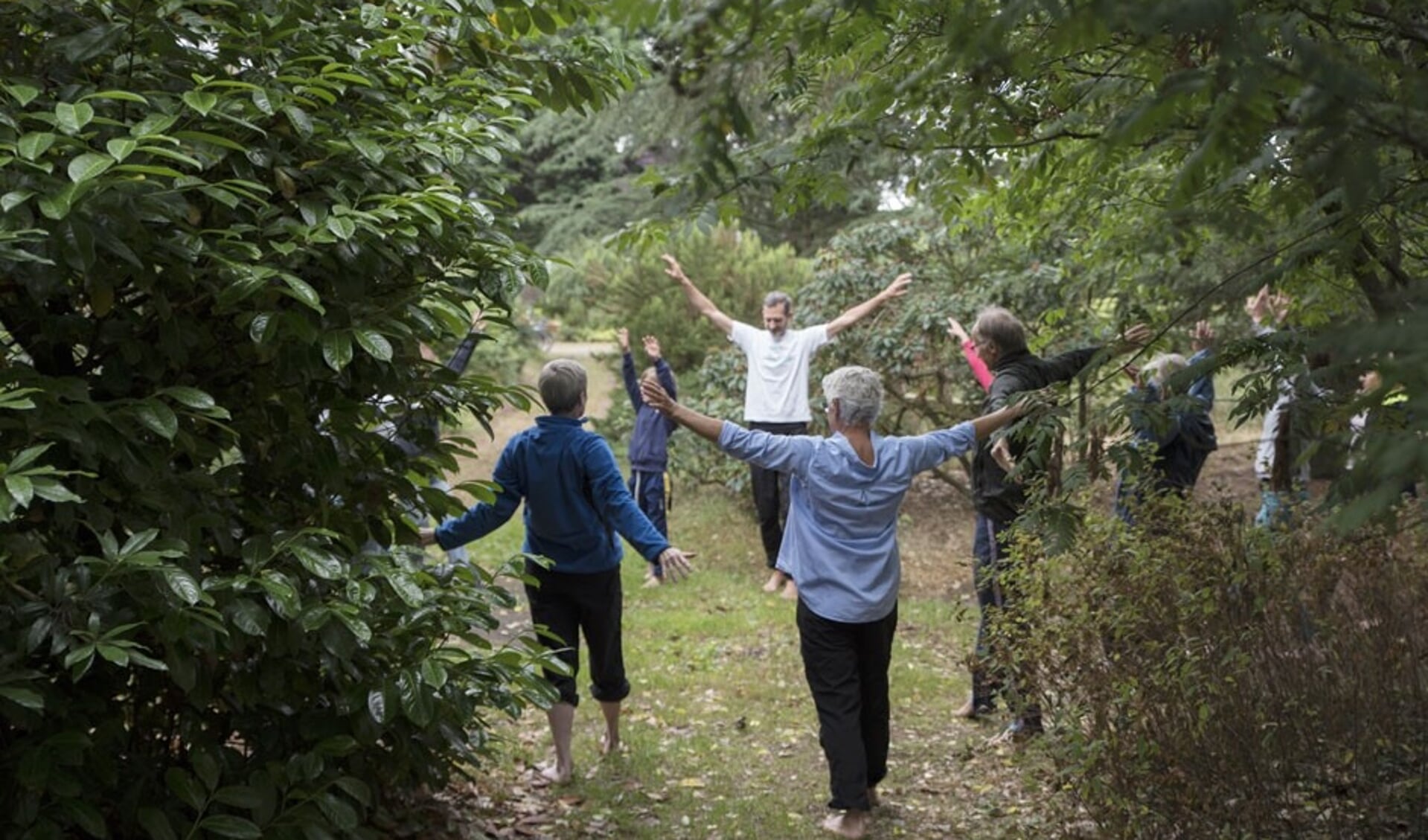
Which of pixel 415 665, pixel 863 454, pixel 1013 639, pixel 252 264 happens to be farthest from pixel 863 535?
pixel 252 264

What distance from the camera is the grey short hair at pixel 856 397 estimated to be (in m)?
5.46

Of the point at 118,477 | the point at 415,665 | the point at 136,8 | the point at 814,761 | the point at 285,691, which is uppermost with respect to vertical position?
the point at 136,8

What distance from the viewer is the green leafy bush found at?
13.6ft

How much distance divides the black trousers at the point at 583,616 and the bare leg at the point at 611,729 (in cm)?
26

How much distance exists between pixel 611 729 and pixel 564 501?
1.46 meters

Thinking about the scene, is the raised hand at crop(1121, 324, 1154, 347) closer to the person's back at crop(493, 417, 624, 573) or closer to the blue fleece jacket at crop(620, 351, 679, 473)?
the person's back at crop(493, 417, 624, 573)

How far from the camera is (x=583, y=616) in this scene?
6258mm

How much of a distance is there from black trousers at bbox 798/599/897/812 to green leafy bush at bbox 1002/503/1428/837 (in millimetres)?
819

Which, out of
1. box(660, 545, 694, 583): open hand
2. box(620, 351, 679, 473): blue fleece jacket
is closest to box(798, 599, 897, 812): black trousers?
box(660, 545, 694, 583): open hand

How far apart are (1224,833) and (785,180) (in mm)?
2652

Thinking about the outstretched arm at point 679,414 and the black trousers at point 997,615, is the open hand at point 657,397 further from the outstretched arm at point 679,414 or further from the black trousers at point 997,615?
the black trousers at point 997,615

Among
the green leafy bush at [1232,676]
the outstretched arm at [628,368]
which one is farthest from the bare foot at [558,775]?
the outstretched arm at [628,368]

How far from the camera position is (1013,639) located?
539cm

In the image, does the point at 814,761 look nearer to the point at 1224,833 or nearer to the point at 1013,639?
the point at 1013,639
